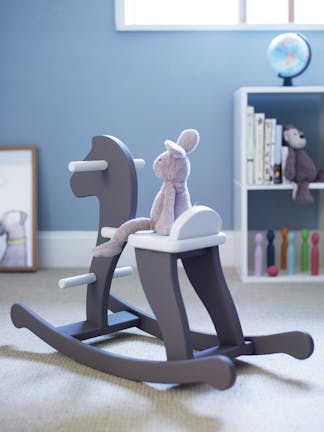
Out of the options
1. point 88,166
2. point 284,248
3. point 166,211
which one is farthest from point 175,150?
point 284,248

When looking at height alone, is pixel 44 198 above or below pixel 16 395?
above

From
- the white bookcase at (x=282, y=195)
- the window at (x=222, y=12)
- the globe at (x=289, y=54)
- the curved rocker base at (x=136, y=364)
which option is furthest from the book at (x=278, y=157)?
the curved rocker base at (x=136, y=364)

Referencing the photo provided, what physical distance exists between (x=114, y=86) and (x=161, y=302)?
149cm

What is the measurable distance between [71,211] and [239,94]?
868mm

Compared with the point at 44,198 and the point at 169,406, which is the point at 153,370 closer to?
the point at 169,406

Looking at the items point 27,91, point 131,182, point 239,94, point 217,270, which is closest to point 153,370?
point 217,270

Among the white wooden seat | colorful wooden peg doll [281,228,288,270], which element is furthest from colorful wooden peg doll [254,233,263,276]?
the white wooden seat

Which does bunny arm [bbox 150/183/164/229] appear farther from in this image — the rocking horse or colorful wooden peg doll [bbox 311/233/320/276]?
colorful wooden peg doll [bbox 311/233/320/276]

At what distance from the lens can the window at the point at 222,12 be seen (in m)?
2.93

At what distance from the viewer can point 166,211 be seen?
1.63 meters

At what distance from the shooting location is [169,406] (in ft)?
4.86

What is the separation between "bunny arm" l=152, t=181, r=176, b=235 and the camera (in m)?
1.62

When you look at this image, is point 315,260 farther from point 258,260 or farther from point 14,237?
point 14,237

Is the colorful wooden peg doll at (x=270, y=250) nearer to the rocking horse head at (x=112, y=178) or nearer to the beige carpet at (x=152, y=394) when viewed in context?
the beige carpet at (x=152, y=394)
